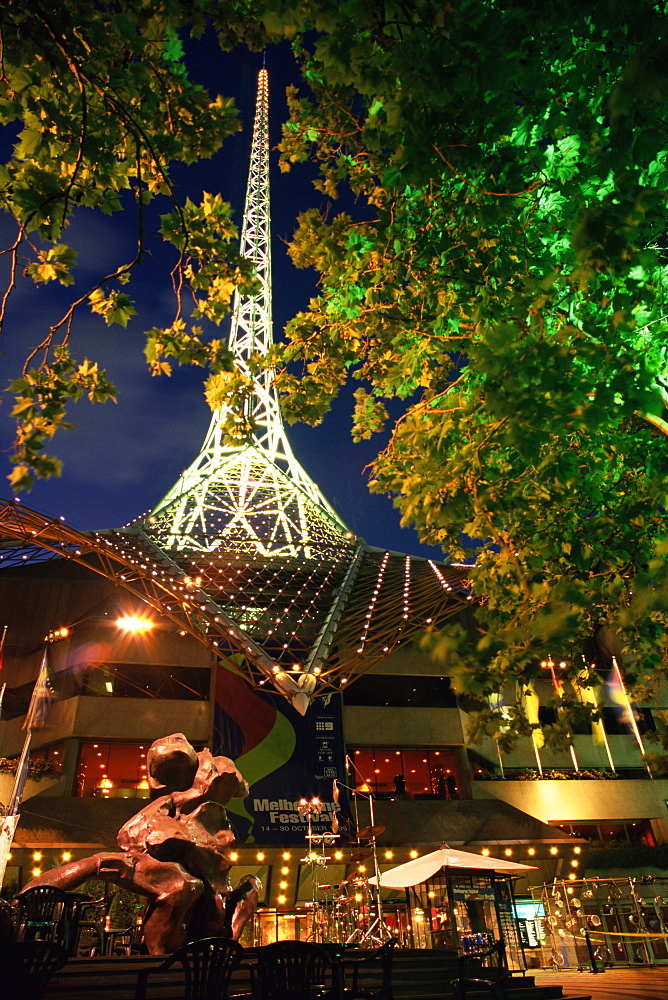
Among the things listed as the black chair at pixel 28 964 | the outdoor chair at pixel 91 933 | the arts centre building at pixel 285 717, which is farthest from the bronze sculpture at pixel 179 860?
the arts centre building at pixel 285 717

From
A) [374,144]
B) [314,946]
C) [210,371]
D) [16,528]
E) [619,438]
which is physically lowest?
[314,946]

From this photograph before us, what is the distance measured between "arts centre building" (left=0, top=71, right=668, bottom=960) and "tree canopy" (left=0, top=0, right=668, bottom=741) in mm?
11731

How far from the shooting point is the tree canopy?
4.36m

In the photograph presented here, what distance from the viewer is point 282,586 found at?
2569 centimetres

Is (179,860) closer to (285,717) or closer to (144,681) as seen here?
(285,717)

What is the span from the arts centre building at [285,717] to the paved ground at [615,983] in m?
3.26

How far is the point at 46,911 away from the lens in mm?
8492

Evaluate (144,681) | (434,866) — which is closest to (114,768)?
(144,681)

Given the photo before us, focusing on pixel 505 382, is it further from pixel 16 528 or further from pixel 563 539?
pixel 16 528

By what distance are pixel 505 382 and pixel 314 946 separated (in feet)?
15.9

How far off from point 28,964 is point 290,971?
2109 millimetres

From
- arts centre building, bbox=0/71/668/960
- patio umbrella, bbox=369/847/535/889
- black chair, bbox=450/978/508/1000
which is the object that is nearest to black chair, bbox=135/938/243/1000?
black chair, bbox=450/978/508/1000

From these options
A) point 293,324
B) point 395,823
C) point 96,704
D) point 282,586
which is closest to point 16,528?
point 96,704

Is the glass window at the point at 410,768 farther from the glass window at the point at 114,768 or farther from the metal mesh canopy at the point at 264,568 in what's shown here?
the glass window at the point at 114,768
